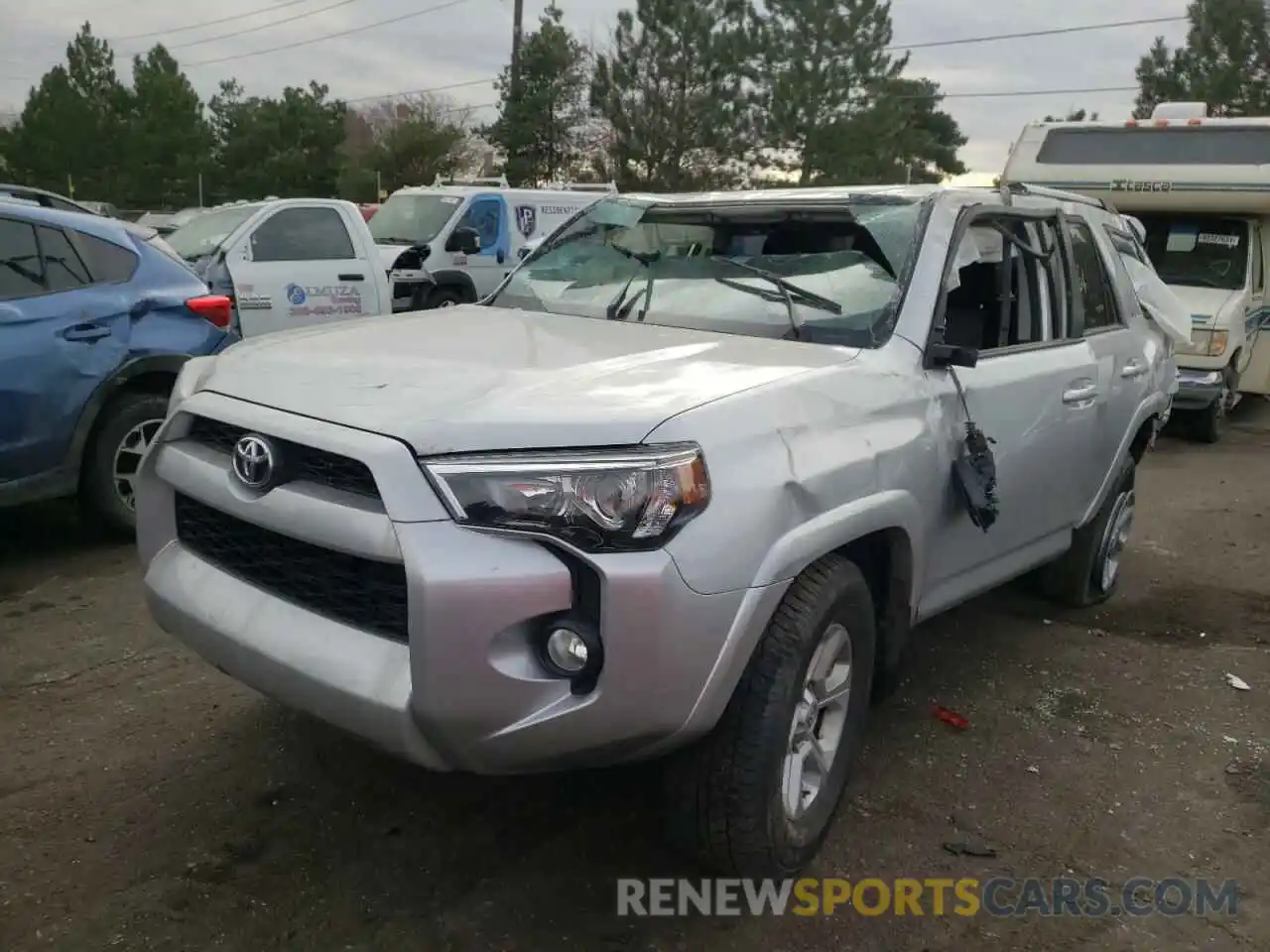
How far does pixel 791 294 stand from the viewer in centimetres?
346

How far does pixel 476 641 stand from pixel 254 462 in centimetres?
76

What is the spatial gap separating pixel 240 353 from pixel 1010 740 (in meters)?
2.77

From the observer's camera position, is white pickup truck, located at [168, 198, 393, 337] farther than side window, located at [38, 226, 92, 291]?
Yes

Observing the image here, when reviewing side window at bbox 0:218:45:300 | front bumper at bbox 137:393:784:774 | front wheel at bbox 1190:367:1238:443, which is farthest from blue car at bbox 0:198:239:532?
front wheel at bbox 1190:367:1238:443

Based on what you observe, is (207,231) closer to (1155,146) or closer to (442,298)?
(442,298)

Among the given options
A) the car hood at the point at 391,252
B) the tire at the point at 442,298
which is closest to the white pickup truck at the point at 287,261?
the car hood at the point at 391,252

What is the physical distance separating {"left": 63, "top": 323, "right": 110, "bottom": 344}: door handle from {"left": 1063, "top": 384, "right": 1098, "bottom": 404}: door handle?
415 cm

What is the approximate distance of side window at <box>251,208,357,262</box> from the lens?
9.09 metres

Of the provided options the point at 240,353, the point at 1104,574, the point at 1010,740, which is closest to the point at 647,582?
the point at 240,353

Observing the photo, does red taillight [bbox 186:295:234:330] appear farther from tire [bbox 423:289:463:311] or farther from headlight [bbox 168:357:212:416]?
tire [bbox 423:289:463:311]

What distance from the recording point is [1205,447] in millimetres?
9930

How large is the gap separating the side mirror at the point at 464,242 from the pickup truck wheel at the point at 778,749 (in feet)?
31.2

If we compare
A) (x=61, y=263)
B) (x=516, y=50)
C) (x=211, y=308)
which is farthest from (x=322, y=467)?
(x=516, y=50)

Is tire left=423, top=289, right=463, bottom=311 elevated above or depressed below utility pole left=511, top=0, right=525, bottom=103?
below
